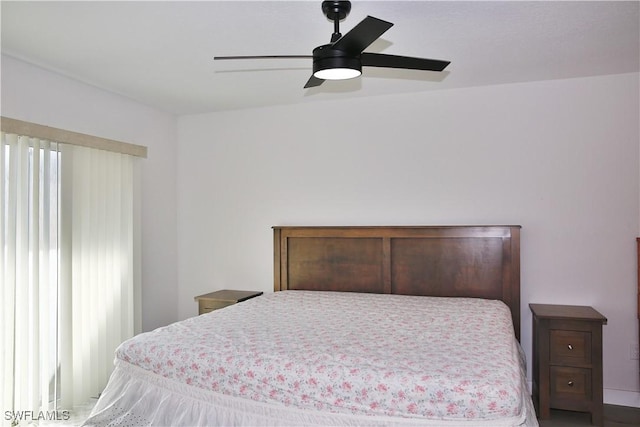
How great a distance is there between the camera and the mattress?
1887 millimetres

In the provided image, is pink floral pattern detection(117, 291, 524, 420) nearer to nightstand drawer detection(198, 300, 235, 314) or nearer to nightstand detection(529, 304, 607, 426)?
nightstand detection(529, 304, 607, 426)

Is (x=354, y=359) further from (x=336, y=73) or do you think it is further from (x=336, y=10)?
(x=336, y=10)

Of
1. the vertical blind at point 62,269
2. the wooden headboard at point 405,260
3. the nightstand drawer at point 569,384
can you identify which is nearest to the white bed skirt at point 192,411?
the vertical blind at point 62,269

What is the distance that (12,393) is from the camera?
9.55 ft

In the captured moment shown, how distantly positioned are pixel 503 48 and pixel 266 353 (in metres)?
2.35

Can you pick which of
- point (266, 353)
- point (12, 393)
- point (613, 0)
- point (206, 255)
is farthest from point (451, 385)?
point (206, 255)

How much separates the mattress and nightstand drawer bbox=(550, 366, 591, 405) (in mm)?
674

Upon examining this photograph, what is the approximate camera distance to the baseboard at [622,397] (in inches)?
134

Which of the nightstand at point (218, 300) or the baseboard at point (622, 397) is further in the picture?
the nightstand at point (218, 300)

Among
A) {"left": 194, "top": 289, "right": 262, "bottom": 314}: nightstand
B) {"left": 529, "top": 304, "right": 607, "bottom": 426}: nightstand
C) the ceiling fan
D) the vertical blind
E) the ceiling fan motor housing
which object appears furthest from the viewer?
{"left": 194, "top": 289, "right": 262, "bottom": 314}: nightstand

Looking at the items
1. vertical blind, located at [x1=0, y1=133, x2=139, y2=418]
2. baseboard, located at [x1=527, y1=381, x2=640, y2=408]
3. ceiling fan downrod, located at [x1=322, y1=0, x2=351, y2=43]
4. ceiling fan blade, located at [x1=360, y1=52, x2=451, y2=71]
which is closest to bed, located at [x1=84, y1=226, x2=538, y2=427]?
baseboard, located at [x1=527, y1=381, x2=640, y2=408]

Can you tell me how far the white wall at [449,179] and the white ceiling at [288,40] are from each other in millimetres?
295

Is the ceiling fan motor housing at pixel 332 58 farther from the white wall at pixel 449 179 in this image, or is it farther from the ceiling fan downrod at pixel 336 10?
the white wall at pixel 449 179

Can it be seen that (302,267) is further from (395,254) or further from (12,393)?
(12,393)
